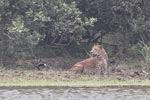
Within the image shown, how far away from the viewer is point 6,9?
69.4 feet

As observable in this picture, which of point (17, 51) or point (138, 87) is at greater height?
point (17, 51)

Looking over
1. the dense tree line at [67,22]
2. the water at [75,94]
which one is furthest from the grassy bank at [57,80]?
the dense tree line at [67,22]

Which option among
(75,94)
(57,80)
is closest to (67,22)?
(57,80)

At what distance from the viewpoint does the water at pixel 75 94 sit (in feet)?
49.7

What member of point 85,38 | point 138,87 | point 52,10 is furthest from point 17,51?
point 138,87

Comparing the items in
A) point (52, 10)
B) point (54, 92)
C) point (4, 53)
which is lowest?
point (54, 92)

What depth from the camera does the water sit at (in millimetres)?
15156

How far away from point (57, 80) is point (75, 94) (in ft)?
8.58

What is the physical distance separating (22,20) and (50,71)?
2.31 m

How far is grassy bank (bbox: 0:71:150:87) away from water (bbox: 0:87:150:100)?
2.63ft

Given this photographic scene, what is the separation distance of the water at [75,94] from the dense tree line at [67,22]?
3.99 meters

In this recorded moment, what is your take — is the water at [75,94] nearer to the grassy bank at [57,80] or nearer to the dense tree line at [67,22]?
the grassy bank at [57,80]

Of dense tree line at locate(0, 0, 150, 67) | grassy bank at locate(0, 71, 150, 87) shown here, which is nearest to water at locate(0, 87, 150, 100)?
grassy bank at locate(0, 71, 150, 87)

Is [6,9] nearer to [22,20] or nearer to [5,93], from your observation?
[22,20]
